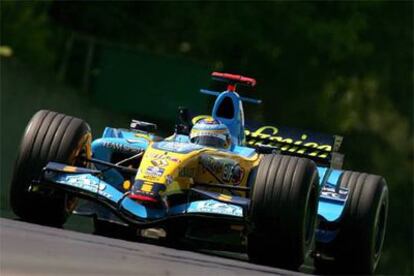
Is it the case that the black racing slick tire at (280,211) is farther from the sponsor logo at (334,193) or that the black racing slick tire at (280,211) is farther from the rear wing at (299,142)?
the rear wing at (299,142)

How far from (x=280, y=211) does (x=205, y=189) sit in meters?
1.40

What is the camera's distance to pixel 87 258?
9.14 meters

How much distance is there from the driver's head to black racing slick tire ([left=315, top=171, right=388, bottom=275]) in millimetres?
1473

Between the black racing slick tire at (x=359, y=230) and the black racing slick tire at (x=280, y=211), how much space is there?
1.90 m

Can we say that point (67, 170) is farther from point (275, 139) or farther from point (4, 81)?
point (4, 81)

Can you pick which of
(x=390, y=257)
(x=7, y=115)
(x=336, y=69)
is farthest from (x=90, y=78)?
(x=390, y=257)

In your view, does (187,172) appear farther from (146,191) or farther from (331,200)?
(331,200)

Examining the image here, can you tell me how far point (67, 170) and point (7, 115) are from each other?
24.4ft

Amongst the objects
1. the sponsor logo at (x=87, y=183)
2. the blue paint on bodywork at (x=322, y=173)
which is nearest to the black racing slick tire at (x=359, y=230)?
the blue paint on bodywork at (x=322, y=173)

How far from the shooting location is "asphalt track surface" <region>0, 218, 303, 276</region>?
8430mm

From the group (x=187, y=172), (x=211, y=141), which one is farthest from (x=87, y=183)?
(x=211, y=141)

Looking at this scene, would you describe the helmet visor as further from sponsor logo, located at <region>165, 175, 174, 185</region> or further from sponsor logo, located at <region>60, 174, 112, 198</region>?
sponsor logo, located at <region>60, 174, 112, 198</region>

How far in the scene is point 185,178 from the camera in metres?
12.6

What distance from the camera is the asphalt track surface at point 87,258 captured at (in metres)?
8.43
